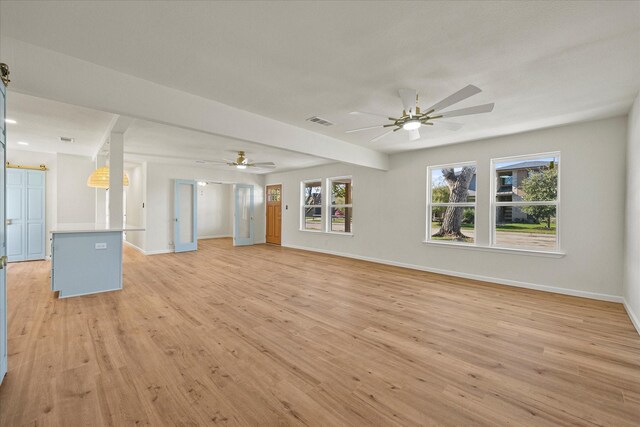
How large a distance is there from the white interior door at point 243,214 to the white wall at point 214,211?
7.53ft

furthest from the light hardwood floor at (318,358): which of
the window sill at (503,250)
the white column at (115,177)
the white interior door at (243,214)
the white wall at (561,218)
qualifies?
the white interior door at (243,214)

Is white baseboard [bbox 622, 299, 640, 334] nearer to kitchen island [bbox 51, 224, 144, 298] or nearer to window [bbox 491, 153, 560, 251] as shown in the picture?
window [bbox 491, 153, 560, 251]

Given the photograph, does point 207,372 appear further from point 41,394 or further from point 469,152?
point 469,152

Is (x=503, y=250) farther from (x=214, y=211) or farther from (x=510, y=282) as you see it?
(x=214, y=211)

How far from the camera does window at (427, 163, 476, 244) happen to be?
17.5 ft

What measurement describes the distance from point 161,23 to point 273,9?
0.85 m

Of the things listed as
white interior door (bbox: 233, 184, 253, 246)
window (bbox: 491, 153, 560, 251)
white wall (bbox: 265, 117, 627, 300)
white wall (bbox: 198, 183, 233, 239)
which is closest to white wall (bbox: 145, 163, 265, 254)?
white interior door (bbox: 233, 184, 253, 246)

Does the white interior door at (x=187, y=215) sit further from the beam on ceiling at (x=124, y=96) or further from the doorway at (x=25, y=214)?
the beam on ceiling at (x=124, y=96)

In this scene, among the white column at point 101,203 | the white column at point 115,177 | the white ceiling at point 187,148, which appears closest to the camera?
the white column at point 115,177

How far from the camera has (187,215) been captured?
8.60m

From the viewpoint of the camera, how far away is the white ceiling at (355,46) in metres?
1.85

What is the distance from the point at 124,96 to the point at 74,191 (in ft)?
18.4

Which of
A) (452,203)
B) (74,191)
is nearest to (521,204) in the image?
(452,203)

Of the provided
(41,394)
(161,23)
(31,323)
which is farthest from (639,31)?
(31,323)
